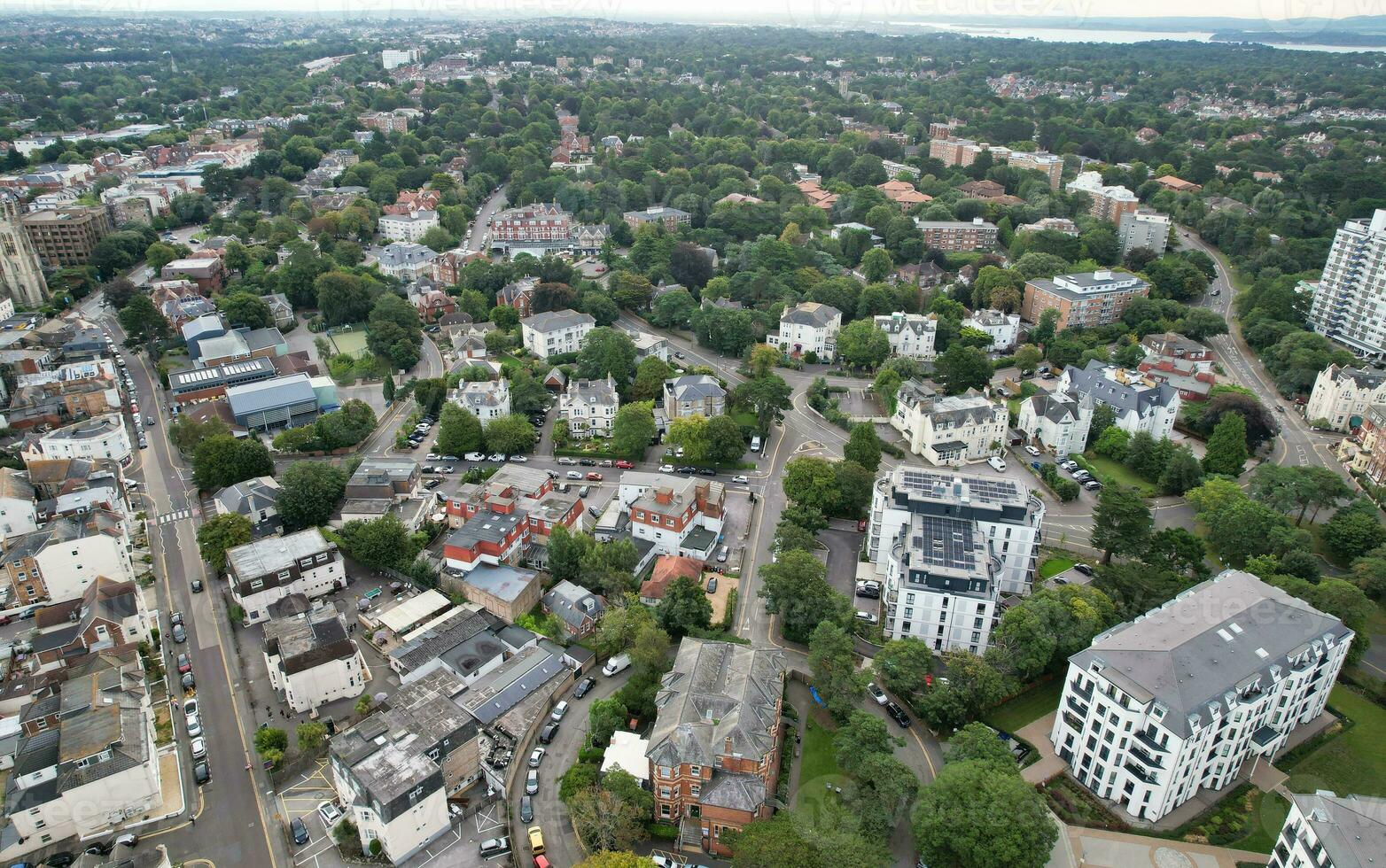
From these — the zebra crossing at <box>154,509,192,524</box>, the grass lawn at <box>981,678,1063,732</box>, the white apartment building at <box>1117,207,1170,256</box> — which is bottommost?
the zebra crossing at <box>154,509,192,524</box>

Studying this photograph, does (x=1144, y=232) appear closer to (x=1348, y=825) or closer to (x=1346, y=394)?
(x=1346, y=394)

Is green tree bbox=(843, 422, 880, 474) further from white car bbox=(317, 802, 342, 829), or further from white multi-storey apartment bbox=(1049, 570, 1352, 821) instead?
white car bbox=(317, 802, 342, 829)

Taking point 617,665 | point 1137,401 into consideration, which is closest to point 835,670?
point 617,665

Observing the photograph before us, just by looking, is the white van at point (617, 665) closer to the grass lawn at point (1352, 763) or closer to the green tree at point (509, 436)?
the green tree at point (509, 436)

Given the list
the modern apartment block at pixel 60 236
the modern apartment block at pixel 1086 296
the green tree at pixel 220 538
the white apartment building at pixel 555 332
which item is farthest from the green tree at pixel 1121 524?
the modern apartment block at pixel 60 236

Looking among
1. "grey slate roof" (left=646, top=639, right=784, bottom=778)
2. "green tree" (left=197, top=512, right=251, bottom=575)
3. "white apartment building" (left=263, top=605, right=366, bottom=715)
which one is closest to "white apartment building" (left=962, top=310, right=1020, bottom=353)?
"grey slate roof" (left=646, top=639, right=784, bottom=778)
